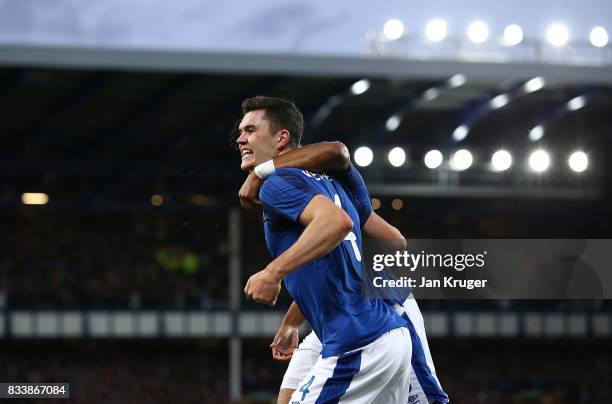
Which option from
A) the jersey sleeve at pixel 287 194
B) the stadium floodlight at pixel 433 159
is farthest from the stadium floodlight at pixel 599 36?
the jersey sleeve at pixel 287 194

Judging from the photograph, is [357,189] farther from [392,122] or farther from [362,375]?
[392,122]

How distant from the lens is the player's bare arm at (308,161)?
490 cm

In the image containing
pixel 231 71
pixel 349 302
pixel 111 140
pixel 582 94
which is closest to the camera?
pixel 349 302

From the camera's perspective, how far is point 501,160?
28141 millimetres

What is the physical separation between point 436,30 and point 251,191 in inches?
1085

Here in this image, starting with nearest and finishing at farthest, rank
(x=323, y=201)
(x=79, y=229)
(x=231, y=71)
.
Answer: (x=323, y=201)
(x=231, y=71)
(x=79, y=229)

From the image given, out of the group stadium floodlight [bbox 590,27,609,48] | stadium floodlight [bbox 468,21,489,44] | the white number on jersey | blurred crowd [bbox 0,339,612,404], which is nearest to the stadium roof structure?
stadium floodlight [bbox 590,27,609,48]

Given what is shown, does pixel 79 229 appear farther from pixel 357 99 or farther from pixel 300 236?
pixel 300 236

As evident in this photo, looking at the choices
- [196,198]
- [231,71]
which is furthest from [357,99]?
[196,198]

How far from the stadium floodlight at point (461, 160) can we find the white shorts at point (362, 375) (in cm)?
2327

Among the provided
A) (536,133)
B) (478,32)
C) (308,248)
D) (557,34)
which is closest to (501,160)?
(536,133)

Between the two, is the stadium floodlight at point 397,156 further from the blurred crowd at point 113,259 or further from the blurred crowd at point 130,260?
the blurred crowd at point 113,259

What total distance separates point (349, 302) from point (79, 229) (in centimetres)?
2824

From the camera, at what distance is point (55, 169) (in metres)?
29.2
